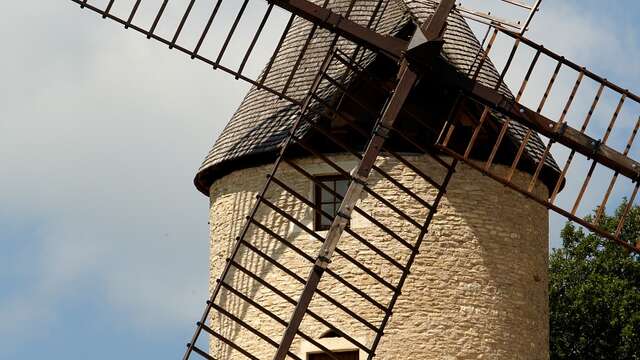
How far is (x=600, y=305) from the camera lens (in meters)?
22.6

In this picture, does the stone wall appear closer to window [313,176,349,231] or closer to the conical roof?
window [313,176,349,231]

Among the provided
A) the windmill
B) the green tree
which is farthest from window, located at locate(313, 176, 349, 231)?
the green tree

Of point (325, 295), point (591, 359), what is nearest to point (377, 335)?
point (325, 295)

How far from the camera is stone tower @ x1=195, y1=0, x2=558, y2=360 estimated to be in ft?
41.6

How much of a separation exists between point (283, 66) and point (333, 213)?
5.65 feet

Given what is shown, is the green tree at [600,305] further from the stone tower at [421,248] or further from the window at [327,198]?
the window at [327,198]

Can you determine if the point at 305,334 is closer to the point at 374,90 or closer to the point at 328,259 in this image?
the point at 328,259

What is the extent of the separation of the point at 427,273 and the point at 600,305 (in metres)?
10.5

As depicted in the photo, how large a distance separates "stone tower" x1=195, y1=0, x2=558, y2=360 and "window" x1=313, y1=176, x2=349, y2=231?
0.02 metres

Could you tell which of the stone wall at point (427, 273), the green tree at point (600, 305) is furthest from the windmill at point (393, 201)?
the green tree at point (600, 305)

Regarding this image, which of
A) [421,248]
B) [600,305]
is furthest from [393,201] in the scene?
[600,305]

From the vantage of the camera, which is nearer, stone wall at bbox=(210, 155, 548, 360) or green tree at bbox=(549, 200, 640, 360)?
Answer: stone wall at bbox=(210, 155, 548, 360)

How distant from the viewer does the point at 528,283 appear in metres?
13.2

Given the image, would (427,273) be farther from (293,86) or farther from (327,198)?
(293,86)
